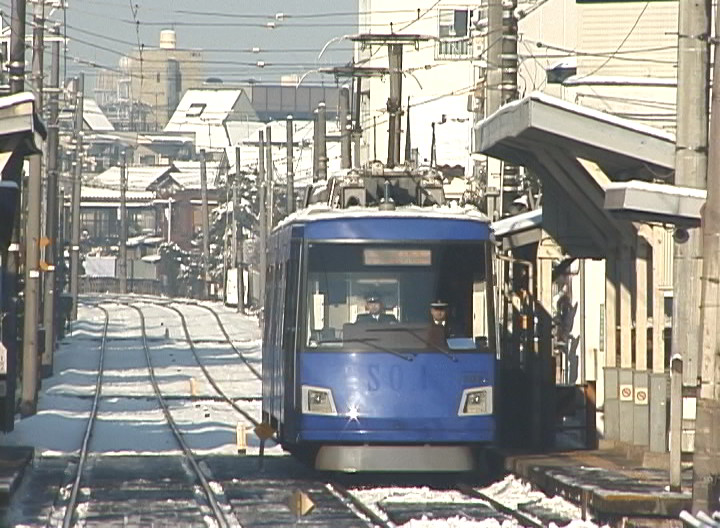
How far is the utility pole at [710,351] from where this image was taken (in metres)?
13.9

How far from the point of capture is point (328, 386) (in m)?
19.3

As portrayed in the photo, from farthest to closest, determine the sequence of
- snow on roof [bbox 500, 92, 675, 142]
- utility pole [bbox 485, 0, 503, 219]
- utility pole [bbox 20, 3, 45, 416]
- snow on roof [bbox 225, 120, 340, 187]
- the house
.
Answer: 1. the house
2. snow on roof [bbox 225, 120, 340, 187]
3. utility pole [bbox 20, 3, 45, 416]
4. utility pole [bbox 485, 0, 503, 219]
5. snow on roof [bbox 500, 92, 675, 142]

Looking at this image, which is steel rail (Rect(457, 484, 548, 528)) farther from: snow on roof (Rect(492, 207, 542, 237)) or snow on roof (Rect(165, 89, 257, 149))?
snow on roof (Rect(165, 89, 257, 149))

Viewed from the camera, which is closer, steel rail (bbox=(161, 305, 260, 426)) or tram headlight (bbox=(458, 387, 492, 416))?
tram headlight (bbox=(458, 387, 492, 416))

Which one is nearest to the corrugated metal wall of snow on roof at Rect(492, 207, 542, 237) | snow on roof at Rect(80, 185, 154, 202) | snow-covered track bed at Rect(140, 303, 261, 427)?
snow-covered track bed at Rect(140, 303, 261, 427)

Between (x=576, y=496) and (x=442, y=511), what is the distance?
3.97 ft

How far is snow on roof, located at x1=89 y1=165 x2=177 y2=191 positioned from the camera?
13838cm

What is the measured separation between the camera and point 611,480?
17.6 meters

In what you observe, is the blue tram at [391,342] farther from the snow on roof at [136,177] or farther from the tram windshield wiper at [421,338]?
the snow on roof at [136,177]

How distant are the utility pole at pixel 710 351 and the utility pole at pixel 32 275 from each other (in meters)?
19.1

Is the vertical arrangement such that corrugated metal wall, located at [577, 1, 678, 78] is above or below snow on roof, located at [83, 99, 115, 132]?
below

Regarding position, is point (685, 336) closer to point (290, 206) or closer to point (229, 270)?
point (290, 206)

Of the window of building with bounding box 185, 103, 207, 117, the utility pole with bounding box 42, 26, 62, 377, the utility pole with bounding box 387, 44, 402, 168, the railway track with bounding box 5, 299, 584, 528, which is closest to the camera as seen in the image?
the railway track with bounding box 5, 299, 584, 528

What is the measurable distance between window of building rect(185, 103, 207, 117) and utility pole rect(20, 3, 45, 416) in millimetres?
147353
